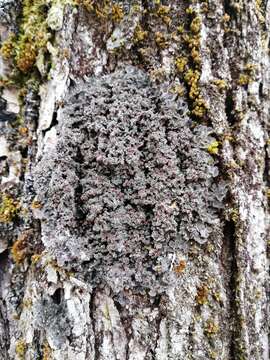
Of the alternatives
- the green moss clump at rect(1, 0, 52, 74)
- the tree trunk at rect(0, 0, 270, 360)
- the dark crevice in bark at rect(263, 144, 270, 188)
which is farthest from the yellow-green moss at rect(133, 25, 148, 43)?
the dark crevice in bark at rect(263, 144, 270, 188)

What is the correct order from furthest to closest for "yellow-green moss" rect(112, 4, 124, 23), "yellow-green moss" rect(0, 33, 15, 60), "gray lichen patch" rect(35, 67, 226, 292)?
"yellow-green moss" rect(0, 33, 15, 60) → "yellow-green moss" rect(112, 4, 124, 23) → "gray lichen patch" rect(35, 67, 226, 292)

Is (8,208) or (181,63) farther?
(8,208)

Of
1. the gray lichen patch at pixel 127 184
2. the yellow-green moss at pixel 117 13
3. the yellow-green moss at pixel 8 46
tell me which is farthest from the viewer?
the yellow-green moss at pixel 8 46

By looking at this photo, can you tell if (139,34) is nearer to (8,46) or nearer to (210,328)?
(8,46)

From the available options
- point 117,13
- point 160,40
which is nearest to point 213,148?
point 160,40

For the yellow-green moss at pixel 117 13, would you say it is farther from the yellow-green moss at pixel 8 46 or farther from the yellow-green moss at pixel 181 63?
the yellow-green moss at pixel 8 46

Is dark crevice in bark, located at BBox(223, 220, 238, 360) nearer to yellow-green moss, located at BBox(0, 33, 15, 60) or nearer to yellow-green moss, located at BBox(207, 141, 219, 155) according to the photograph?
yellow-green moss, located at BBox(207, 141, 219, 155)

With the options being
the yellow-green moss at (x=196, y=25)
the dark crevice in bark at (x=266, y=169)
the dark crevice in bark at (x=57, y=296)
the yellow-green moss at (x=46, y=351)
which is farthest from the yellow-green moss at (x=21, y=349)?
the yellow-green moss at (x=196, y=25)
